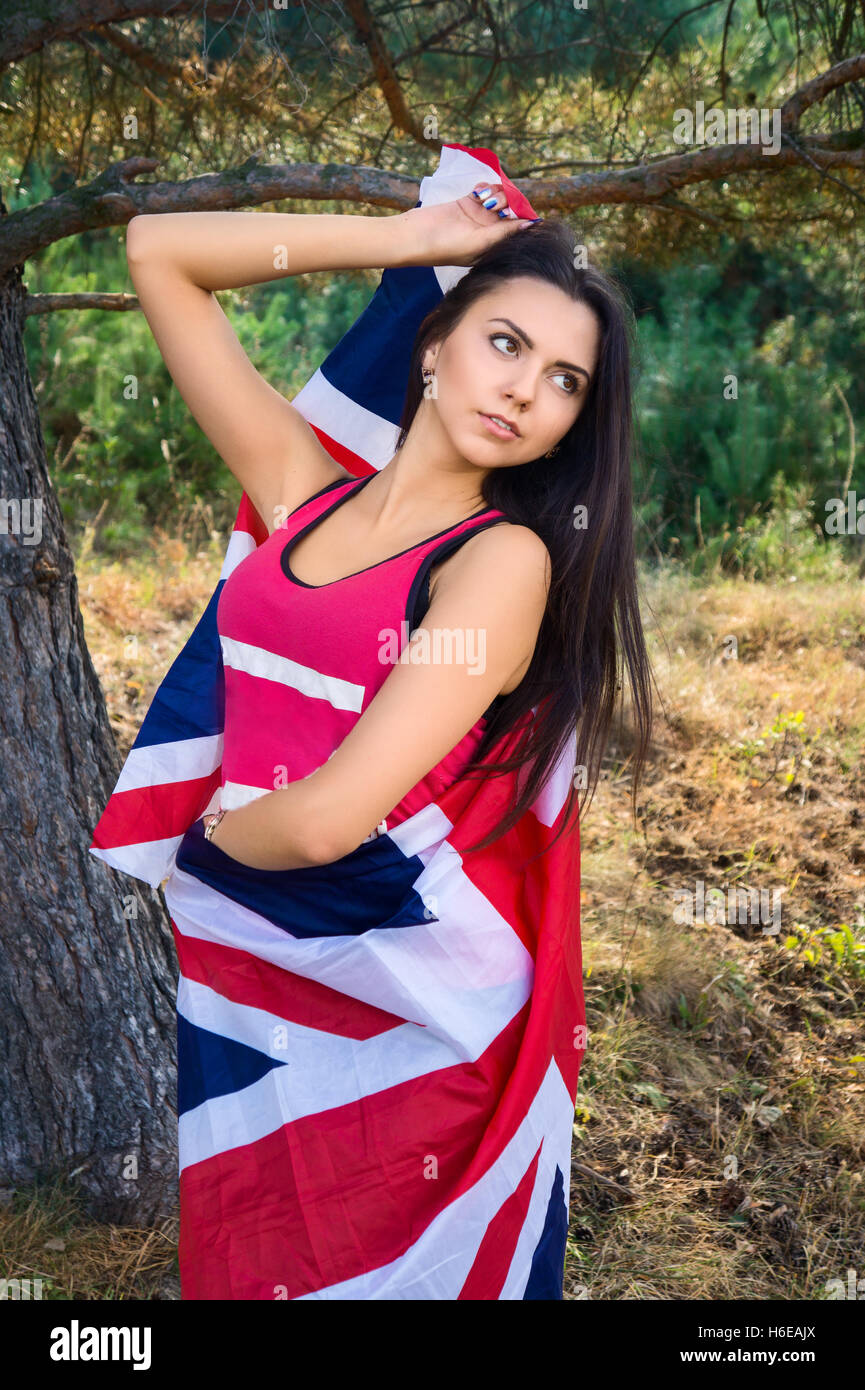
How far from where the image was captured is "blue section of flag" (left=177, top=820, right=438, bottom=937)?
1.32m

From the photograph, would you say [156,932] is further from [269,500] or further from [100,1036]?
[269,500]

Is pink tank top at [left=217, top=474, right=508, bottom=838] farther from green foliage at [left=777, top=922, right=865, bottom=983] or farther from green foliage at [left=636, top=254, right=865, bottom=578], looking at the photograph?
green foliage at [left=636, top=254, right=865, bottom=578]

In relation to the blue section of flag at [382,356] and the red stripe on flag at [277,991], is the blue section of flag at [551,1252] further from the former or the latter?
the blue section of flag at [382,356]

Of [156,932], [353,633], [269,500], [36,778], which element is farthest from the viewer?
[156,932]

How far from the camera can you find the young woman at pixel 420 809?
1291mm

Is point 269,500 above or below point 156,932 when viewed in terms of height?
above

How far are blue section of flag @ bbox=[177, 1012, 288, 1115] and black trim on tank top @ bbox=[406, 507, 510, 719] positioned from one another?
524 millimetres

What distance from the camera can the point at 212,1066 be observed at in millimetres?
1430

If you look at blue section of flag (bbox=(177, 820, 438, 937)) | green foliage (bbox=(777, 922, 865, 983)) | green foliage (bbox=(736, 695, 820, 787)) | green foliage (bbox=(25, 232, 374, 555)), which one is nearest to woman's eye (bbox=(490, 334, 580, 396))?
blue section of flag (bbox=(177, 820, 438, 937))

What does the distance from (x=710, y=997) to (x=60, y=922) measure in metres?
1.52

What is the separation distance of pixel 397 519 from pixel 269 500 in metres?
0.24

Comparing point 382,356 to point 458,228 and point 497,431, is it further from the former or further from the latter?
point 497,431
